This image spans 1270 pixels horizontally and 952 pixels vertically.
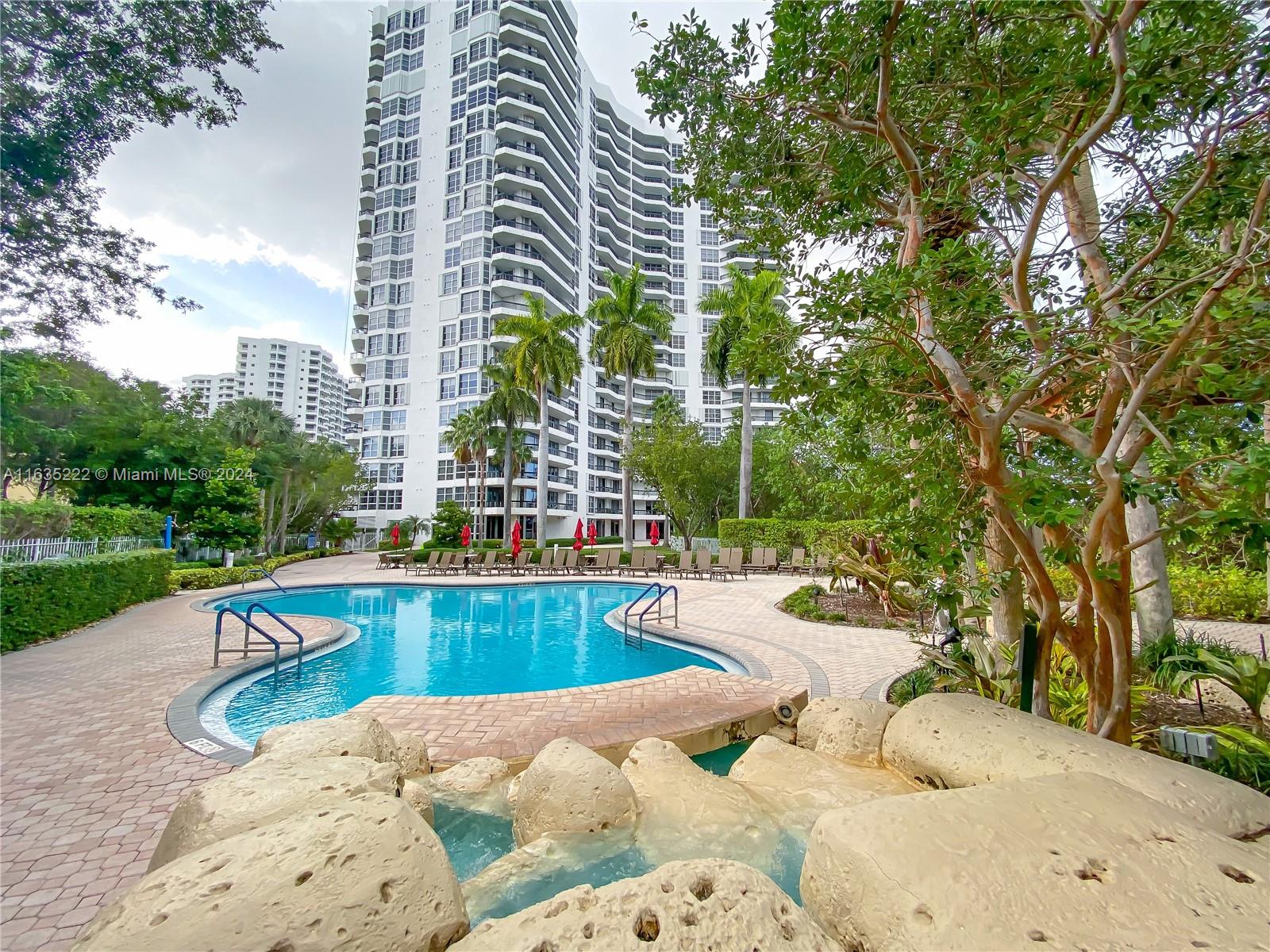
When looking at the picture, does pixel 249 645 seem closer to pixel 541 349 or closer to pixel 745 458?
pixel 745 458

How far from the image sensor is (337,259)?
47.1 meters

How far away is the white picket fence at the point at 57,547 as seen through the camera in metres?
8.39

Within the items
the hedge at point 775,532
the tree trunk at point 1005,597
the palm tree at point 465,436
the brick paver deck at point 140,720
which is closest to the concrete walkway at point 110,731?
the brick paver deck at point 140,720

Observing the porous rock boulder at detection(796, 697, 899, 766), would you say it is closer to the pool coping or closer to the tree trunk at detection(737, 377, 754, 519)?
the pool coping

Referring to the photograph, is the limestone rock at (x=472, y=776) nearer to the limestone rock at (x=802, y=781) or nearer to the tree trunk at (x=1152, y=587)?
the limestone rock at (x=802, y=781)

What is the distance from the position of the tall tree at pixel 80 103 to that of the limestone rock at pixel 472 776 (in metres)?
9.49

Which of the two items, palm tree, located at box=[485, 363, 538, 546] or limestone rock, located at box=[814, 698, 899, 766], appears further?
palm tree, located at box=[485, 363, 538, 546]

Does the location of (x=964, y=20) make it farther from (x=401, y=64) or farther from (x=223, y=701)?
(x=401, y=64)

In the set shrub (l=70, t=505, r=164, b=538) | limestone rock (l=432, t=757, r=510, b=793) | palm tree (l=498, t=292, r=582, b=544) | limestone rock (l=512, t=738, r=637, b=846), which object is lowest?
limestone rock (l=432, t=757, r=510, b=793)

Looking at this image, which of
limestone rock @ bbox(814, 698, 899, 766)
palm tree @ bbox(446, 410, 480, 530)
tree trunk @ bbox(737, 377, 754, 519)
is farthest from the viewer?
palm tree @ bbox(446, 410, 480, 530)

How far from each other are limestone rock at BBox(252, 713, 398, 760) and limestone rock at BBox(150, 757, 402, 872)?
0.36m

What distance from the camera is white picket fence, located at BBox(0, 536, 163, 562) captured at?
839 centimetres

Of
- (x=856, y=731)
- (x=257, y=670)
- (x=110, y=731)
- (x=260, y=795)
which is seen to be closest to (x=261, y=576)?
(x=257, y=670)

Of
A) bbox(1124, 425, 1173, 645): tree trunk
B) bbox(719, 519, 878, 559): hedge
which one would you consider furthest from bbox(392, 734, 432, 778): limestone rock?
bbox(719, 519, 878, 559): hedge
